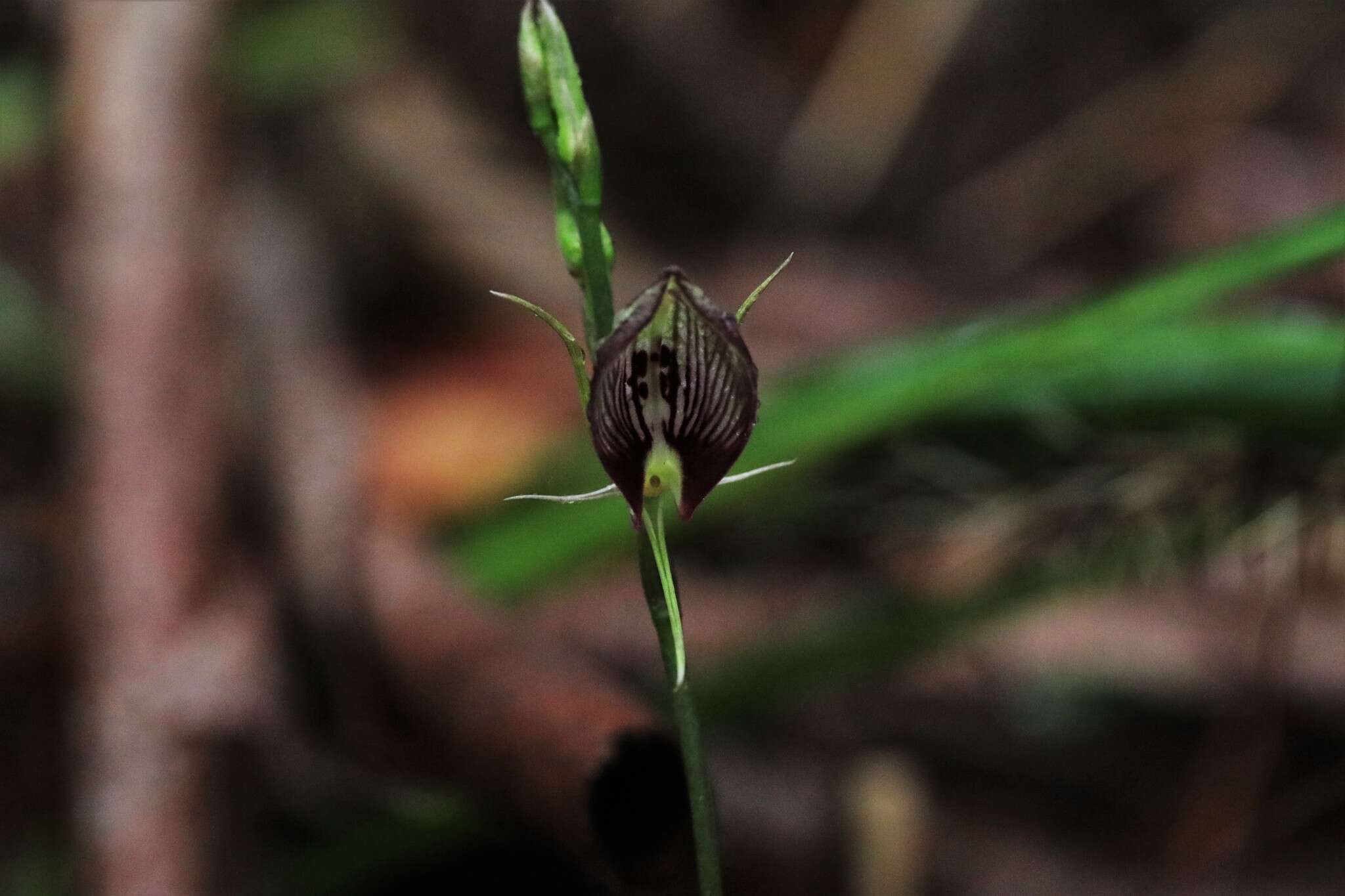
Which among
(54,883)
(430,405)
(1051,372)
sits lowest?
(54,883)

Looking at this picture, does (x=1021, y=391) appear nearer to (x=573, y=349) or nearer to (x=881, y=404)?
(x=881, y=404)

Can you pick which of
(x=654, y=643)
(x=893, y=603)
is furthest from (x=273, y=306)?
(x=893, y=603)

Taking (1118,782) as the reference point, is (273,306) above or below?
above

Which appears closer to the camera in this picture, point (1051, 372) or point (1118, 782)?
point (1051, 372)

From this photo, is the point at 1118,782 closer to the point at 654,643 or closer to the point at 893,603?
the point at 893,603

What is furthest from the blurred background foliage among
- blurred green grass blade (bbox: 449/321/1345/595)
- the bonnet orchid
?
the bonnet orchid

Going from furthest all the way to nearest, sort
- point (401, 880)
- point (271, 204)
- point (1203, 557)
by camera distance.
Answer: point (271, 204), point (401, 880), point (1203, 557)
